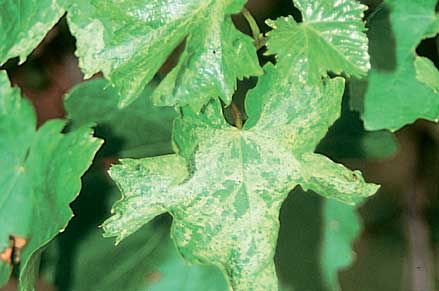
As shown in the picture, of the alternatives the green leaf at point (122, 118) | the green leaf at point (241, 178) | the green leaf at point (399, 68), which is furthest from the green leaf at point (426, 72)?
the green leaf at point (122, 118)

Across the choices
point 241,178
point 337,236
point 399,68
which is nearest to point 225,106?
point 241,178

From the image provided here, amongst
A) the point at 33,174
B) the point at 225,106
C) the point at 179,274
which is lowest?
the point at 179,274

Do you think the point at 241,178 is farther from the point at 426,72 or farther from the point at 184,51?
the point at 426,72

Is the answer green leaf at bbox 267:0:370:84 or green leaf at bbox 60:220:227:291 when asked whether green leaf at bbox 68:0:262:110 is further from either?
green leaf at bbox 60:220:227:291

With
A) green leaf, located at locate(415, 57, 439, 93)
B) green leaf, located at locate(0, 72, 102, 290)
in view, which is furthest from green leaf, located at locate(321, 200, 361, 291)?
green leaf, located at locate(0, 72, 102, 290)

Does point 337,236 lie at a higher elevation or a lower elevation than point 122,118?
lower

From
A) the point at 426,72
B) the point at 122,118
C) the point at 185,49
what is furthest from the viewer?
the point at 122,118

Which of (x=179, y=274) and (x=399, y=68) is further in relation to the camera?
(x=179, y=274)
